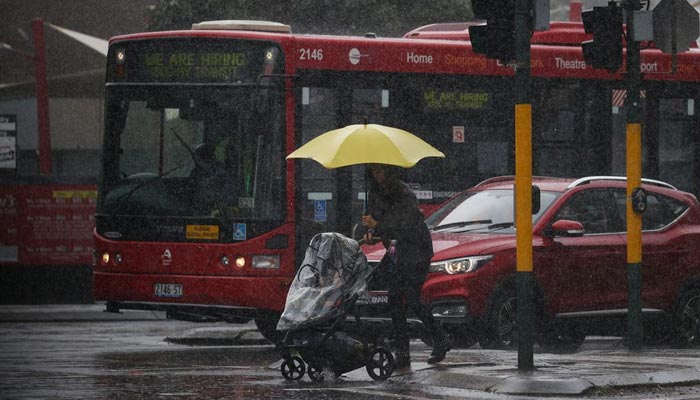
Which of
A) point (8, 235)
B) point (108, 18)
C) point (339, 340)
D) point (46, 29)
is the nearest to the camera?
point (339, 340)

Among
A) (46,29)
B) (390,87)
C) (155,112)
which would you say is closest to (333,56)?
(390,87)

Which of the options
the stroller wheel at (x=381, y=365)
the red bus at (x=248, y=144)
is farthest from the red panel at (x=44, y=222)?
the stroller wheel at (x=381, y=365)

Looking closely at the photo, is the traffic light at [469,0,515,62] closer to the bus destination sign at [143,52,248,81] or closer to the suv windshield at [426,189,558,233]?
the suv windshield at [426,189,558,233]

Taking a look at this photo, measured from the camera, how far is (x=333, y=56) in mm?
17969

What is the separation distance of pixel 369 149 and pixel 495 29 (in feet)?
5.77

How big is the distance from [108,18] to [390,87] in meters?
38.5

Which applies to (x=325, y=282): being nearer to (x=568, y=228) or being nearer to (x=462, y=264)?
(x=462, y=264)

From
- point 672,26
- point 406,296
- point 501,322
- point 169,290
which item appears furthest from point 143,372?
point 672,26

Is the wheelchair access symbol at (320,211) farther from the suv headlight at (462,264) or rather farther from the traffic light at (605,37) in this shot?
the traffic light at (605,37)

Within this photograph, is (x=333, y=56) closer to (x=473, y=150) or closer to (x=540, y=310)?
(x=473, y=150)

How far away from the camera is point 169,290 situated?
17.2m

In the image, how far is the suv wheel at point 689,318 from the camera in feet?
56.6

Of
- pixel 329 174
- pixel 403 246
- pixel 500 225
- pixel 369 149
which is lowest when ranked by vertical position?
pixel 403 246

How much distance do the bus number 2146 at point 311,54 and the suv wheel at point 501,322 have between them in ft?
11.6
